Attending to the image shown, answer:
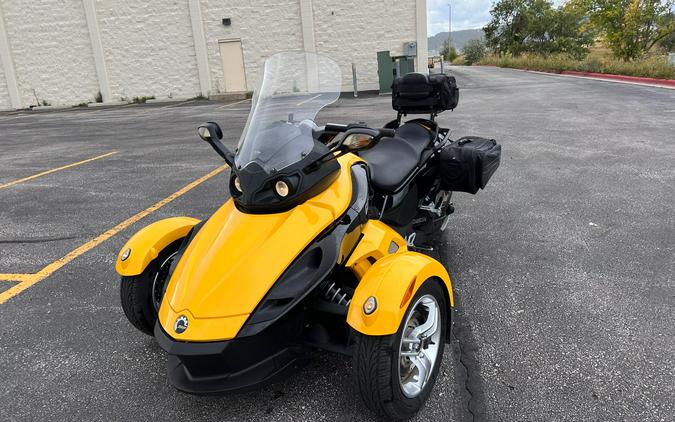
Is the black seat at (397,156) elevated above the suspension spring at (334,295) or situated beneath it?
elevated above

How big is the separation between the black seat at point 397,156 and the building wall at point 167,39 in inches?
688

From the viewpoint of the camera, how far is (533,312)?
3.20 m

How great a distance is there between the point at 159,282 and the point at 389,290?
1448mm

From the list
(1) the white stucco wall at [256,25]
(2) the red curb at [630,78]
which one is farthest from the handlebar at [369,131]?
(1) the white stucco wall at [256,25]

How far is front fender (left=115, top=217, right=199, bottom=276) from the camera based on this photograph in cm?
271

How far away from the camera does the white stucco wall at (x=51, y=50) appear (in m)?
21.4

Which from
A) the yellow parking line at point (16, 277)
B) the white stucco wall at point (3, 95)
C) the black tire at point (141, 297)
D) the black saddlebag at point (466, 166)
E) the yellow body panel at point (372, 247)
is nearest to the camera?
the yellow body panel at point (372, 247)

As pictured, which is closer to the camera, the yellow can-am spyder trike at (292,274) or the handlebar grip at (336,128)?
the yellow can-am spyder trike at (292,274)

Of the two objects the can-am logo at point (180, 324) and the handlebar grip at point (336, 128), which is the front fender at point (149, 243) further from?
the handlebar grip at point (336, 128)

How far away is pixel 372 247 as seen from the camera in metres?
2.61

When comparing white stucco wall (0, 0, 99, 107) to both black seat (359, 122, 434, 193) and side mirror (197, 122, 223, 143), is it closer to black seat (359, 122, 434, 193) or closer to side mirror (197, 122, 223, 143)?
black seat (359, 122, 434, 193)

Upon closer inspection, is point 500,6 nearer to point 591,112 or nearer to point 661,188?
point 591,112

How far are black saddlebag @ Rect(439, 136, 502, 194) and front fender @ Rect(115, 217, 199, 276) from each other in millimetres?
2005

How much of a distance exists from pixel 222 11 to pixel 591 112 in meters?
15.7
